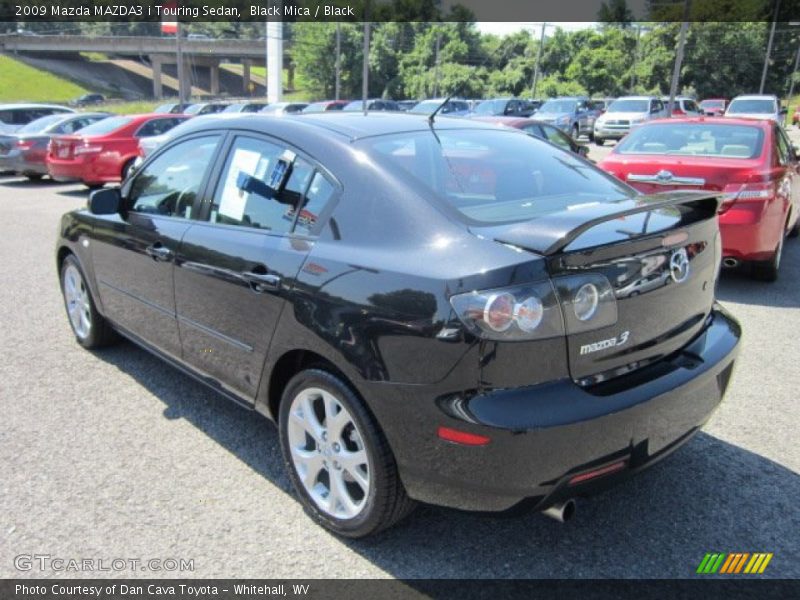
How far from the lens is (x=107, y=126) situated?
1388cm

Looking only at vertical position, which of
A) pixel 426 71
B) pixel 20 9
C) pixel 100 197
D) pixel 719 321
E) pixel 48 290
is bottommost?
pixel 48 290

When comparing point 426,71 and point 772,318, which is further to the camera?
point 426,71

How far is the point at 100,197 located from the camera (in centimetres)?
402


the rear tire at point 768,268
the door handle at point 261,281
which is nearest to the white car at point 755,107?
the rear tire at point 768,268

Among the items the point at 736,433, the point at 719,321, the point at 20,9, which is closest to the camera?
the point at 719,321

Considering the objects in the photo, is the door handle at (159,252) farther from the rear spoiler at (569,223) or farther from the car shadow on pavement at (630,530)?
the rear spoiler at (569,223)

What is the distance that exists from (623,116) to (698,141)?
802 inches

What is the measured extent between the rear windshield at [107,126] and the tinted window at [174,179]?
10.7 meters

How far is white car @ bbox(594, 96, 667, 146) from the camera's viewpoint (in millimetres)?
25492

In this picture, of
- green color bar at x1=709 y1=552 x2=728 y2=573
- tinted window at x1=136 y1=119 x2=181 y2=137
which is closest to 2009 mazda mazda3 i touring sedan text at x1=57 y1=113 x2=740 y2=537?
green color bar at x1=709 y1=552 x2=728 y2=573

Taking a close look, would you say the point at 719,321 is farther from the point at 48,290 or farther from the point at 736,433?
the point at 48,290

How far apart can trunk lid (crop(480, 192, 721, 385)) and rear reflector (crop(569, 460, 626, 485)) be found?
0.30 m

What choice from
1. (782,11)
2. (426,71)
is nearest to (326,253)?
(426,71)

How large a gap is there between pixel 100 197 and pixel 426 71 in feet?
207
